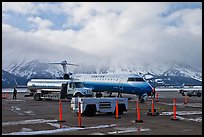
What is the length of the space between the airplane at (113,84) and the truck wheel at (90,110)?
50.6ft

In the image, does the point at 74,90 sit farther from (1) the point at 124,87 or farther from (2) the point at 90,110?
(2) the point at 90,110

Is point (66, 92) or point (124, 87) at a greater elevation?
point (124, 87)

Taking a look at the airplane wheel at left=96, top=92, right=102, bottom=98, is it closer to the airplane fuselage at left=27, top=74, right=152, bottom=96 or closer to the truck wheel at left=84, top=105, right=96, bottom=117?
the airplane fuselage at left=27, top=74, right=152, bottom=96

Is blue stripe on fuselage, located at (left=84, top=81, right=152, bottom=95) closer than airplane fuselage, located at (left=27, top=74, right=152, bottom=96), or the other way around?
blue stripe on fuselage, located at (left=84, top=81, right=152, bottom=95)

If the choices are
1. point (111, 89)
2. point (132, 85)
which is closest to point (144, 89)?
point (132, 85)

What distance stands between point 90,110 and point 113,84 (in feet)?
66.8

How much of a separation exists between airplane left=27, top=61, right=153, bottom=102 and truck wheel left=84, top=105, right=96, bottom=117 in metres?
15.4

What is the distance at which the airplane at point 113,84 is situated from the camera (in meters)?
35.3

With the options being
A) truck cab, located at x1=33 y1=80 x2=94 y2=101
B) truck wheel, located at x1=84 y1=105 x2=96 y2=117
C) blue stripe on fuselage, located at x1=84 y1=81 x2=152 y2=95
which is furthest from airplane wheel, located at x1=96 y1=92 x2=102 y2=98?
truck wheel, located at x1=84 y1=105 x2=96 y2=117

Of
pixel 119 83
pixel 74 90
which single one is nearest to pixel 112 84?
pixel 119 83

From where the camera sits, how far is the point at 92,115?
18.5 meters

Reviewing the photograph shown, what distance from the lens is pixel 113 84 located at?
3897 cm

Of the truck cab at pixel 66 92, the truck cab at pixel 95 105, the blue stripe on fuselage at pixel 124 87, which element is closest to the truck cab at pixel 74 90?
the truck cab at pixel 66 92

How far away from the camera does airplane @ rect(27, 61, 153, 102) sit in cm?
3531
